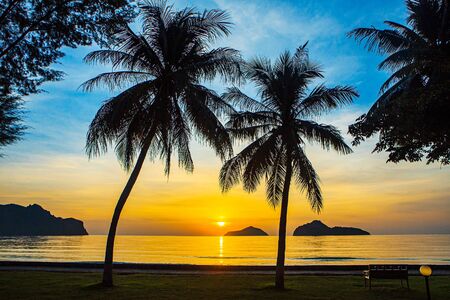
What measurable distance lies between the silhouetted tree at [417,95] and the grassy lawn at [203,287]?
461 cm

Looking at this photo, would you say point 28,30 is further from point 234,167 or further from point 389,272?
point 389,272

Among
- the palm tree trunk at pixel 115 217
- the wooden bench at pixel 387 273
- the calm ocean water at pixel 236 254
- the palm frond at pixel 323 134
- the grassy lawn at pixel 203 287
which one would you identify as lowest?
the calm ocean water at pixel 236 254

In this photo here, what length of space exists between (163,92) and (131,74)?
1610 mm

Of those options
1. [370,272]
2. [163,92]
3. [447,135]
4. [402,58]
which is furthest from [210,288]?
[402,58]

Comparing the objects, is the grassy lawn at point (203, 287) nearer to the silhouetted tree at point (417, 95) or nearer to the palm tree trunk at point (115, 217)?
the palm tree trunk at point (115, 217)

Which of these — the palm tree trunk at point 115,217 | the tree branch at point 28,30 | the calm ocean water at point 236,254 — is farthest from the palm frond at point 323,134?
the calm ocean water at point 236,254

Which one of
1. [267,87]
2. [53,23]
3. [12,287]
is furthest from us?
[267,87]

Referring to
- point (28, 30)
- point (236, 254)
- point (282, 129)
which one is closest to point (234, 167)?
point (282, 129)

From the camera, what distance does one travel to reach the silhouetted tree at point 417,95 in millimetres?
10312

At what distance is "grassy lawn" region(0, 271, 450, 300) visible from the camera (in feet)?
39.5

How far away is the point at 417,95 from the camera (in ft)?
35.2

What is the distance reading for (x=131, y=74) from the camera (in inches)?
640

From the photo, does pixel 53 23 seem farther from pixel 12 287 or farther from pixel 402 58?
pixel 402 58

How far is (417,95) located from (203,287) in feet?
30.2
